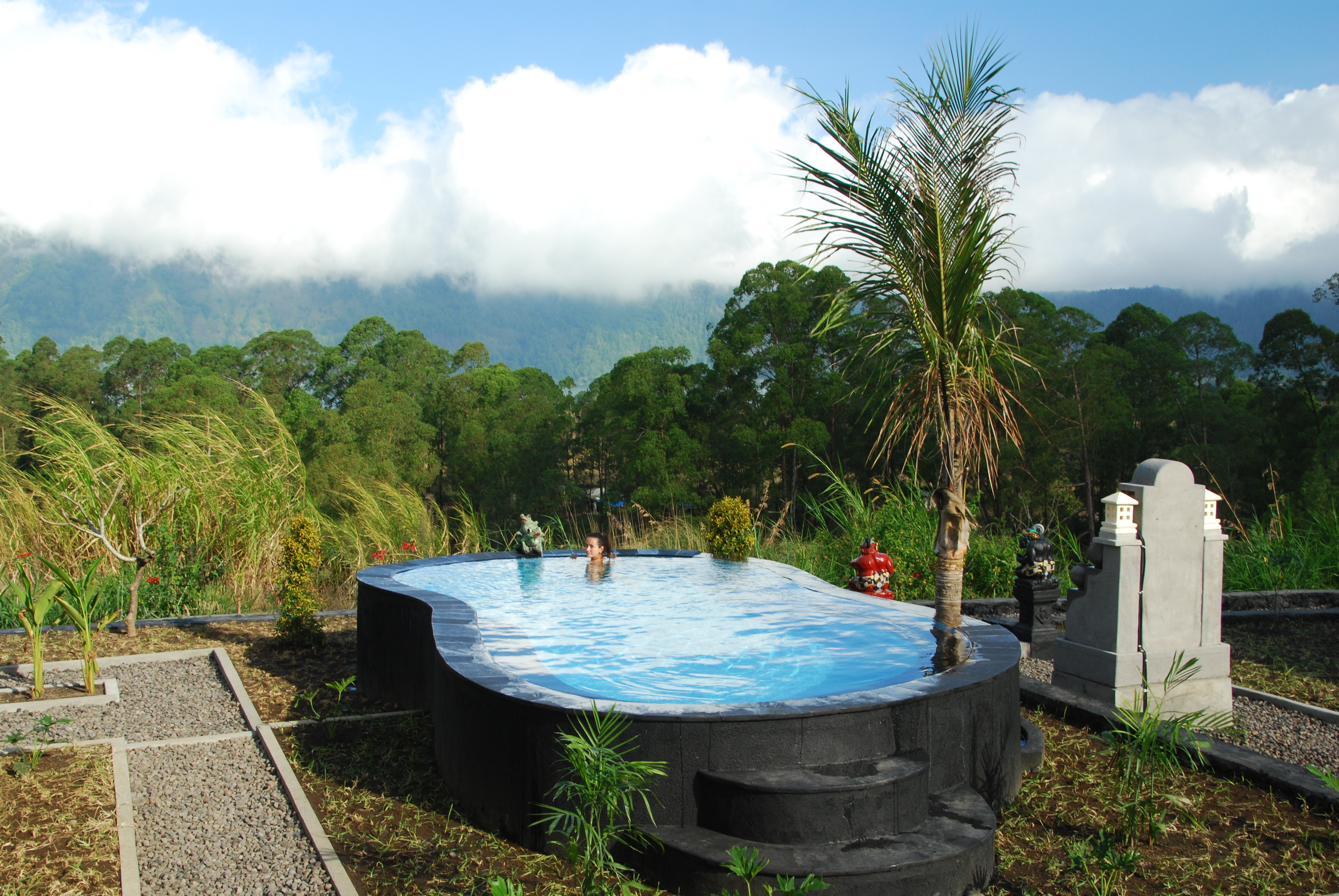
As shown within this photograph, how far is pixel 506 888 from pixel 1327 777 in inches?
A: 131

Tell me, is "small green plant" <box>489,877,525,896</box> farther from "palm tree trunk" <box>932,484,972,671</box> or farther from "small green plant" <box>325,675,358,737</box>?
"palm tree trunk" <box>932,484,972,671</box>

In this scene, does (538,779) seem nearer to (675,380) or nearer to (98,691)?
(98,691)

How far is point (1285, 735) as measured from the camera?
15.4 ft

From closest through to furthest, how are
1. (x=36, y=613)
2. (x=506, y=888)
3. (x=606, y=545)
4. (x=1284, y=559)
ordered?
(x=506, y=888) → (x=36, y=613) → (x=606, y=545) → (x=1284, y=559)

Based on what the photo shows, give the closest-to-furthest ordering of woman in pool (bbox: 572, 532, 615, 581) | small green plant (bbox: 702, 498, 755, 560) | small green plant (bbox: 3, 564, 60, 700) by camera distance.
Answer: small green plant (bbox: 3, 564, 60, 700)
woman in pool (bbox: 572, 532, 615, 581)
small green plant (bbox: 702, 498, 755, 560)

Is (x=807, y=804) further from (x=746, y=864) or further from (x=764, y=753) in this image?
(x=746, y=864)

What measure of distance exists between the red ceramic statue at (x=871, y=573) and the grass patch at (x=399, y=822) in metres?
3.58

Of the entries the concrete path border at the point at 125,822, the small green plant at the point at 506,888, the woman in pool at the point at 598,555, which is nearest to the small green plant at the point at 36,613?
the concrete path border at the point at 125,822

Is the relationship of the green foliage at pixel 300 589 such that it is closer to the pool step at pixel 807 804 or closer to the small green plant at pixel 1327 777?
the pool step at pixel 807 804

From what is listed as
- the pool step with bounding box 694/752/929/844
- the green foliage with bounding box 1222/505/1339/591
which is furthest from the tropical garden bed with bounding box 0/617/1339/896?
the green foliage with bounding box 1222/505/1339/591

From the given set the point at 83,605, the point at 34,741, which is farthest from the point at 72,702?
the point at 34,741

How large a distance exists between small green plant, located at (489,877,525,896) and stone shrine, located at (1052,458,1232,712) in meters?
3.50

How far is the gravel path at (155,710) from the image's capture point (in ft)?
15.4

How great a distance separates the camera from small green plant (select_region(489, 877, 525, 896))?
7.50 ft
